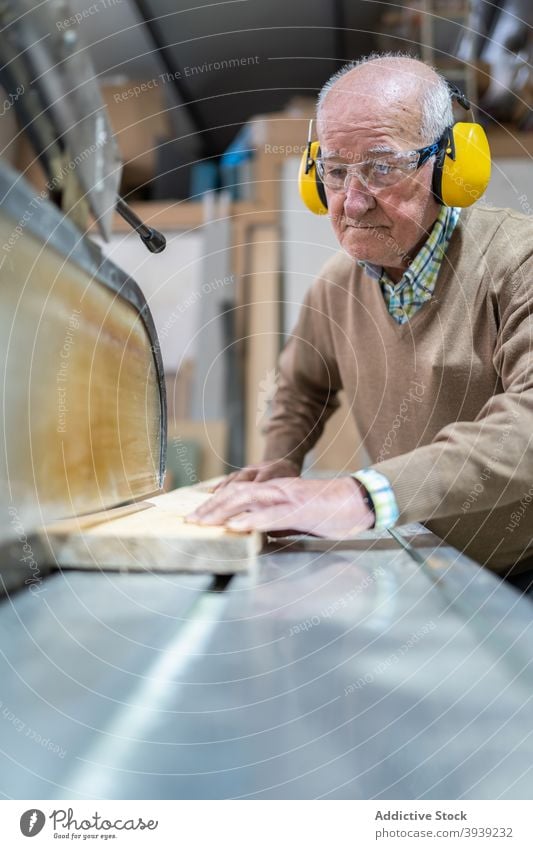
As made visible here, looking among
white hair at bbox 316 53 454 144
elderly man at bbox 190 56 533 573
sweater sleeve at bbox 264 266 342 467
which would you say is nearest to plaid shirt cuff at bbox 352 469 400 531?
elderly man at bbox 190 56 533 573

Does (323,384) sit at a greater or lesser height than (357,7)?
lesser

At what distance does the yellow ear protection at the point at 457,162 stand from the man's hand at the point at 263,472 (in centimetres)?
21

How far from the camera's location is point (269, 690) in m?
0.43

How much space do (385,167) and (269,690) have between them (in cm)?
35

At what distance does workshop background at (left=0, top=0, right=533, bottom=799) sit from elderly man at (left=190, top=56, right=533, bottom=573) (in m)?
0.04

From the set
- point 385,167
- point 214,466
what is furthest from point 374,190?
point 214,466

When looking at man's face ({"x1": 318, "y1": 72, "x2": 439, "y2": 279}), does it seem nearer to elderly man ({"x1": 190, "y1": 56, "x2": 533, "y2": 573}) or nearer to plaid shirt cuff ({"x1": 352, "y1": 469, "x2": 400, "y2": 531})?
elderly man ({"x1": 190, "y1": 56, "x2": 533, "y2": 573})

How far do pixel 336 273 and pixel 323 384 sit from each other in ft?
0.32

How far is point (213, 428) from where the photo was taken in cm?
68
